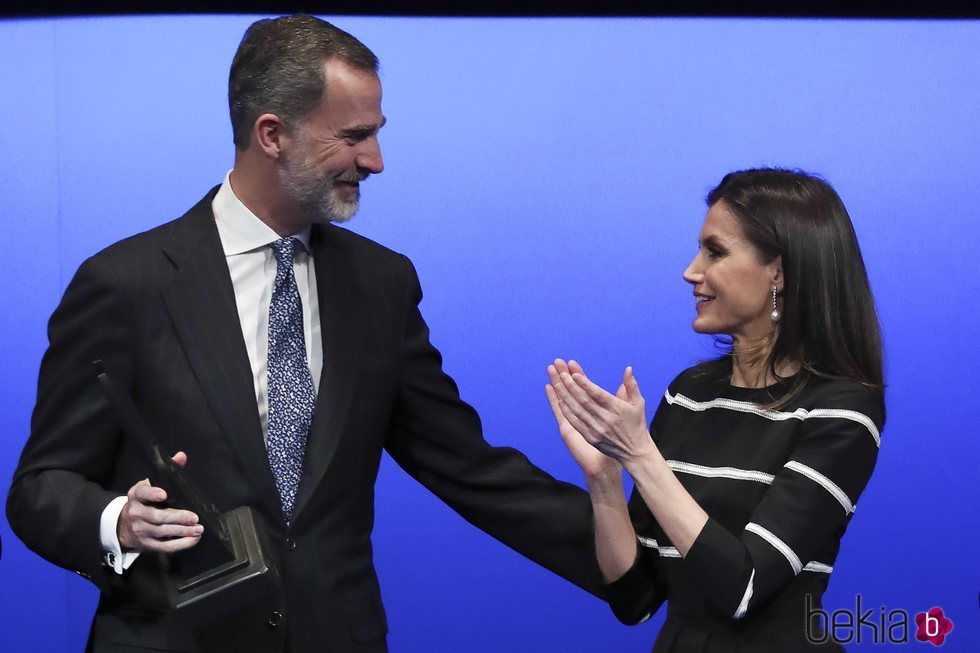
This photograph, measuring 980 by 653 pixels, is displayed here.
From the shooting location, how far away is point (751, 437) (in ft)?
6.81

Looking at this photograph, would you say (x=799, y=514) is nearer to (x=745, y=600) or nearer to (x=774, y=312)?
(x=745, y=600)

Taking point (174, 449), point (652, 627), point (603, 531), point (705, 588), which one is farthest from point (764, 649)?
point (652, 627)

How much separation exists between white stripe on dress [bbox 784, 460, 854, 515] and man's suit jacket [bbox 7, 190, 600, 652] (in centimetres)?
68

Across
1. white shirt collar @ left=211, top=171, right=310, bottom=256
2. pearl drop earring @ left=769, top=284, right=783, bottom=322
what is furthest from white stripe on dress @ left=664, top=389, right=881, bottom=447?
white shirt collar @ left=211, top=171, right=310, bottom=256

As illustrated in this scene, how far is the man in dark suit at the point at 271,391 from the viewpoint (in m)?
1.97

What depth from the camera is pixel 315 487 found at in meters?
2.04

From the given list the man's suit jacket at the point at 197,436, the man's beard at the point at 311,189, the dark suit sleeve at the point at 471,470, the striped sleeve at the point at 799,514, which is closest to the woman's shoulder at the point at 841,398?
the striped sleeve at the point at 799,514

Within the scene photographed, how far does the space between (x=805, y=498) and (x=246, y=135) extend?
1.09 metres

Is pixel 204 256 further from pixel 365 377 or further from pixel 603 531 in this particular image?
pixel 603 531

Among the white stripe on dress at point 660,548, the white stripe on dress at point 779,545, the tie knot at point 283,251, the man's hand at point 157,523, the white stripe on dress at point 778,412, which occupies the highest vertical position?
the tie knot at point 283,251

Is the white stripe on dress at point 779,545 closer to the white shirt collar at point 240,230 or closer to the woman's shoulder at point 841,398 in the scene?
the woman's shoulder at point 841,398

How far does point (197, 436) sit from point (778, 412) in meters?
0.90

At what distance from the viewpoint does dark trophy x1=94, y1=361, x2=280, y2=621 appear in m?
1.77

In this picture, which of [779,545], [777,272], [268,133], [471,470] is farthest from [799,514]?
[268,133]
